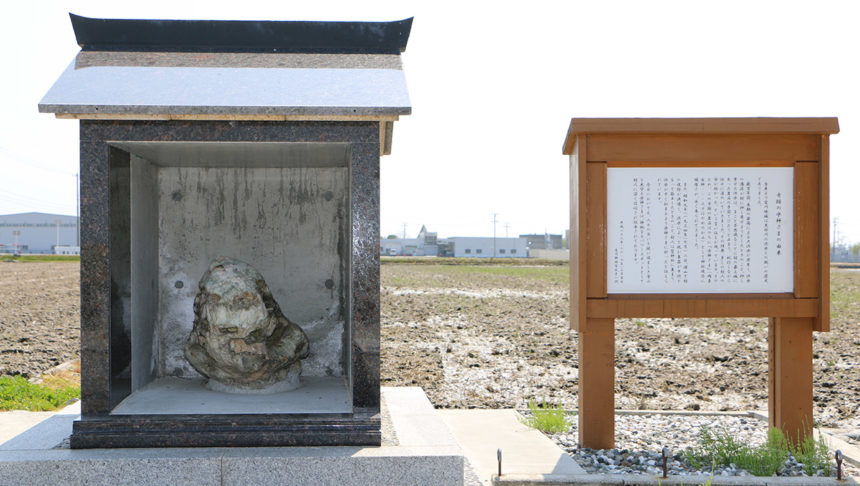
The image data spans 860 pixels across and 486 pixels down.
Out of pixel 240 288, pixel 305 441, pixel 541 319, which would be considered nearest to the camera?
pixel 305 441

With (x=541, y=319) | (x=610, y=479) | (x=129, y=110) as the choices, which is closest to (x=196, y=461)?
(x=129, y=110)

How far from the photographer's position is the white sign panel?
14.4 feet

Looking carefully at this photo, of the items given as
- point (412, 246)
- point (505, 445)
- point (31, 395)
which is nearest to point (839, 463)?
point (505, 445)

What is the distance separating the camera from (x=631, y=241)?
4.39 metres

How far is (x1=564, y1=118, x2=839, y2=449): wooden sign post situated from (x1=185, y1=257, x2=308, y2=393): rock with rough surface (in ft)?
6.96

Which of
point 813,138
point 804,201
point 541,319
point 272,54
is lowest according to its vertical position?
point 541,319

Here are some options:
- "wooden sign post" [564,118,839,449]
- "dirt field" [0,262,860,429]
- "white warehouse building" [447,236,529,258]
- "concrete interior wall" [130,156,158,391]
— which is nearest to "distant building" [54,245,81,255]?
"white warehouse building" [447,236,529,258]

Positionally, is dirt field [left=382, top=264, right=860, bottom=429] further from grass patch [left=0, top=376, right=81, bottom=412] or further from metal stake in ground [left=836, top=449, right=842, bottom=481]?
grass patch [left=0, top=376, right=81, bottom=412]

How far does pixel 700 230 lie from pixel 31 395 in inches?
242

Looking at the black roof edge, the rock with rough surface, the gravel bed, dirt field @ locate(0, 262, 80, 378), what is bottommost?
the gravel bed

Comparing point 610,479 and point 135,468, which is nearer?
point 135,468

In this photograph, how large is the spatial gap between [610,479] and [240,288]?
2592 mm

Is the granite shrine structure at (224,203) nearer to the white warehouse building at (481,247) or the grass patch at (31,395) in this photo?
the grass patch at (31,395)

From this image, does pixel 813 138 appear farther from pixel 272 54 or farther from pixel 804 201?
pixel 272 54
